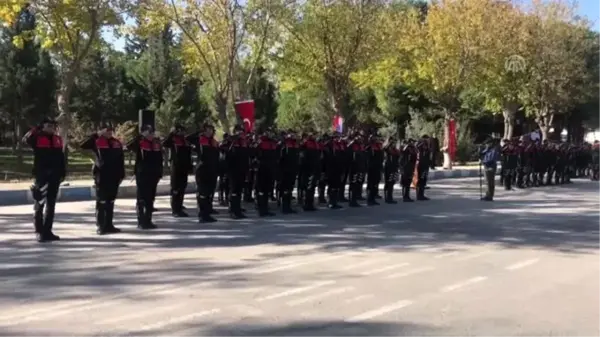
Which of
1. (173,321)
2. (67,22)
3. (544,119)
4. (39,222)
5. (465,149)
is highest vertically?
(67,22)

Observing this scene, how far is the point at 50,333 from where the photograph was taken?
6.23 m

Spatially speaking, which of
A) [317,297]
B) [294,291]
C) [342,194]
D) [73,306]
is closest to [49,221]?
[73,306]

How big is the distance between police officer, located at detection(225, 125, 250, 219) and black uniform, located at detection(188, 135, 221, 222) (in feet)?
2.00

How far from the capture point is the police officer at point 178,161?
14.5 meters

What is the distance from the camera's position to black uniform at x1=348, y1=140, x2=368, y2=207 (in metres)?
17.7

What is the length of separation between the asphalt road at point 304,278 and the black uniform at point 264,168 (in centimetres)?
76

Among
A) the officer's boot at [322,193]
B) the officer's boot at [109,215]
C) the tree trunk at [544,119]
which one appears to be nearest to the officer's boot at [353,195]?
the officer's boot at [322,193]

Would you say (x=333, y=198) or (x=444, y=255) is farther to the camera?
(x=333, y=198)

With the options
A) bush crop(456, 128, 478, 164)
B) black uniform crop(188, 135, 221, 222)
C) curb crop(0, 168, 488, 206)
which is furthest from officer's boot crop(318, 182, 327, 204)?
bush crop(456, 128, 478, 164)

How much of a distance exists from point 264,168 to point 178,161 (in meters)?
1.72

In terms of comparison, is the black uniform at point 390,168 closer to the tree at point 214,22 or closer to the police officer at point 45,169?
the tree at point 214,22

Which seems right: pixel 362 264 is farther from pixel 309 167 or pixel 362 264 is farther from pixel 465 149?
pixel 465 149

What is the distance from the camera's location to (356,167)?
17.8 metres

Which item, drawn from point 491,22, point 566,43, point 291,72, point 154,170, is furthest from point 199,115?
point 154,170
